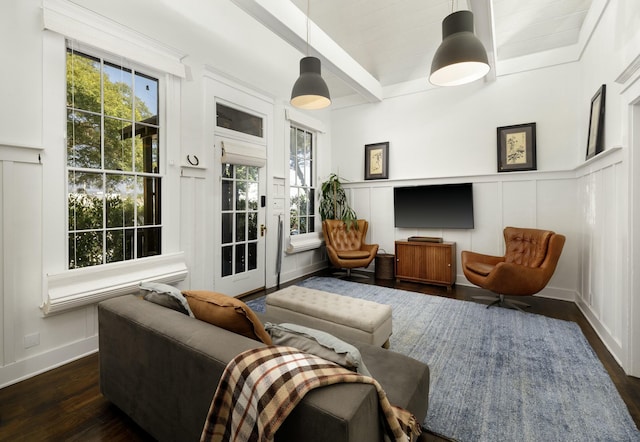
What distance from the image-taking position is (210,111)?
135 inches

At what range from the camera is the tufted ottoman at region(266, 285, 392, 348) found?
225 cm

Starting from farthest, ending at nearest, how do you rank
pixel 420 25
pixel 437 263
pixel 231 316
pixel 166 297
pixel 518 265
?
pixel 437 263, pixel 420 25, pixel 518 265, pixel 166 297, pixel 231 316

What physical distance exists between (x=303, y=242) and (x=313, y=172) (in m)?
1.40

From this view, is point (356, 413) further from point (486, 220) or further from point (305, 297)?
point (486, 220)

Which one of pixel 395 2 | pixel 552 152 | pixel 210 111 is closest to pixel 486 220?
pixel 552 152

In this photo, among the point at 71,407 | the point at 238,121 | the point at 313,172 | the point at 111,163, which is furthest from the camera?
the point at 313,172

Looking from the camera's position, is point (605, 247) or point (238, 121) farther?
point (238, 121)

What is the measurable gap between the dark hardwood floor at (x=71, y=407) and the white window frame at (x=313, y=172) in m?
2.92

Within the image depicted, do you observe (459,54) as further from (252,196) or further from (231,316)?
(252,196)

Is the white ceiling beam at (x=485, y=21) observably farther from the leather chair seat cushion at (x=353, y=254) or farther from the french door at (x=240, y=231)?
the leather chair seat cushion at (x=353, y=254)

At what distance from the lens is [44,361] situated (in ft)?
7.26

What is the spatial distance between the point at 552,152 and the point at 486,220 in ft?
4.00

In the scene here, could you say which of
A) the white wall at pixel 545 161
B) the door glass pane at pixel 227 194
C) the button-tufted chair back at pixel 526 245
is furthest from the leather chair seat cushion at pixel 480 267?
the door glass pane at pixel 227 194

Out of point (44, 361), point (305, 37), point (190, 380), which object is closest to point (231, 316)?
point (190, 380)
